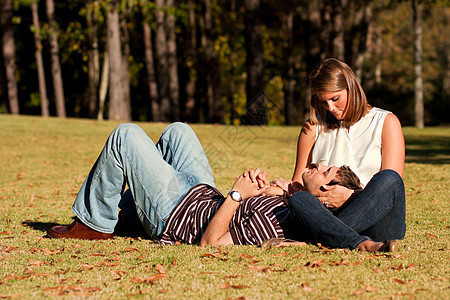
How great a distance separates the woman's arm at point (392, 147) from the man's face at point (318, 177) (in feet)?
1.65

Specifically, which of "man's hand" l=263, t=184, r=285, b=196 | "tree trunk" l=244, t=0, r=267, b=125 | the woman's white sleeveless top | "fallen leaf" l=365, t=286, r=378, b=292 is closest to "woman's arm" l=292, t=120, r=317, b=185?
the woman's white sleeveless top

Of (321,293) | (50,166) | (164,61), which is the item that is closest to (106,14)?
(164,61)

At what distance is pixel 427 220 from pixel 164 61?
20522 millimetres

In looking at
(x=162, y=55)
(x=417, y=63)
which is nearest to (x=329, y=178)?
(x=417, y=63)

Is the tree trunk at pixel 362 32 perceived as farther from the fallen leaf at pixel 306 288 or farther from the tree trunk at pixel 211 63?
the fallen leaf at pixel 306 288

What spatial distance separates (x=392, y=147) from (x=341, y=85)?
70 centimetres

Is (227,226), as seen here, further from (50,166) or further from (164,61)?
(164,61)

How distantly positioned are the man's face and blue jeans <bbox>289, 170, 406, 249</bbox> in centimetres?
10

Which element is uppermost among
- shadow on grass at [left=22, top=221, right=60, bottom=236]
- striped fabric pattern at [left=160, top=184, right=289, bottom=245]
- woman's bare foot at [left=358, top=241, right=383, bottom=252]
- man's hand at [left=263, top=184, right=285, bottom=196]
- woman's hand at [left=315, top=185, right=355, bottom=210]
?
woman's hand at [left=315, top=185, right=355, bottom=210]

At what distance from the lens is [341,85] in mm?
4777

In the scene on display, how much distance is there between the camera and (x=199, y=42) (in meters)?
34.1

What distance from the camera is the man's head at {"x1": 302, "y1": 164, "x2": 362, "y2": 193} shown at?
453 cm

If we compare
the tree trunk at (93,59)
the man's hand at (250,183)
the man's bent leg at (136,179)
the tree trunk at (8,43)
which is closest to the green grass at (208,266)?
the man's bent leg at (136,179)

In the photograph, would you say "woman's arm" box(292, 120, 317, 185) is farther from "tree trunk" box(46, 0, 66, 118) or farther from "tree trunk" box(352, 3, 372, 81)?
"tree trunk" box(46, 0, 66, 118)
